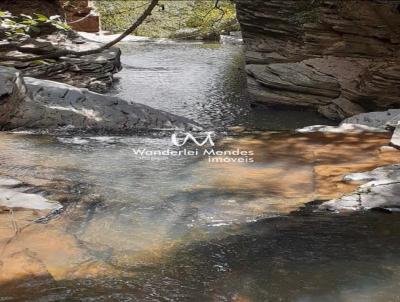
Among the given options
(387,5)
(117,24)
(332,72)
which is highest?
(387,5)

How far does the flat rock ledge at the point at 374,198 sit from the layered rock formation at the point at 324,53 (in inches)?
215

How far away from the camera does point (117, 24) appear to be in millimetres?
28875

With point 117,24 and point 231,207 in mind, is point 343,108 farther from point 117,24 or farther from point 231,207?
point 117,24

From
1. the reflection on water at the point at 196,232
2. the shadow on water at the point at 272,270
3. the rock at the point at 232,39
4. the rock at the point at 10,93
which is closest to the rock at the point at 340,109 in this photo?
the reflection on water at the point at 196,232

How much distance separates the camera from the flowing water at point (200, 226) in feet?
11.9

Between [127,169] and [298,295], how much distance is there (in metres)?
3.40

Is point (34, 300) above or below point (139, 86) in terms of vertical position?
above

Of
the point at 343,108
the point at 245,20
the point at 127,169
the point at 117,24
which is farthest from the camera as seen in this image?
the point at 117,24

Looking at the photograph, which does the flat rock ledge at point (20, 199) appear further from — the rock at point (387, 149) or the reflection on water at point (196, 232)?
the rock at point (387, 149)

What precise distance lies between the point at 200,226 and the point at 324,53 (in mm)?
7984

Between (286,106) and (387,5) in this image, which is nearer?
(387,5)

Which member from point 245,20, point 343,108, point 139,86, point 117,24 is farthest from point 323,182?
point 117,24

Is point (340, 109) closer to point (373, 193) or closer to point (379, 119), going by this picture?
point (379, 119)

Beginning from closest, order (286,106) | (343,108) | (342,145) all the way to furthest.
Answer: (342,145) < (343,108) < (286,106)
